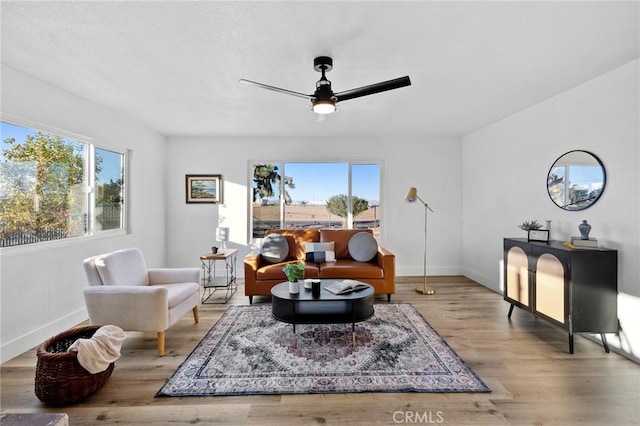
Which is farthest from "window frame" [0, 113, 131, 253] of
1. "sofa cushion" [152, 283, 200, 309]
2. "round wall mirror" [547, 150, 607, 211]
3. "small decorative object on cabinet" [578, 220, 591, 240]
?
"round wall mirror" [547, 150, 607, 211]

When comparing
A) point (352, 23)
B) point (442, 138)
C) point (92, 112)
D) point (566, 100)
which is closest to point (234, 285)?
point (92, 112)

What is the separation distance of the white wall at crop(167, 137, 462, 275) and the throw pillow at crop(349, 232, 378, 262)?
1.15 m

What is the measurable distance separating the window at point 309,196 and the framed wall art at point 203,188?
0.66 meters

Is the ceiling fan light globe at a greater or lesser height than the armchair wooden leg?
greater

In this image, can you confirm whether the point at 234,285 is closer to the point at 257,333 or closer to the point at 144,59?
the point at 257,333

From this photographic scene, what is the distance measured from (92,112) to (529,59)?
15.4 ft

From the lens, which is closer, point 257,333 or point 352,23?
point 352,23

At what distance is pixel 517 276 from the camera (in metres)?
Result: 3.29

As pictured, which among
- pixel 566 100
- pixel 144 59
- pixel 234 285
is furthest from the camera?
pixel 234 285

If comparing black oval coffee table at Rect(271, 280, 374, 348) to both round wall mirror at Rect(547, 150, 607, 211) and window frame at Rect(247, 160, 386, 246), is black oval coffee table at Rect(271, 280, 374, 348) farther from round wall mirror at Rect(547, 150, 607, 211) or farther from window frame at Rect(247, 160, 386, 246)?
window frame at Rect(247, 160, 386, 246)

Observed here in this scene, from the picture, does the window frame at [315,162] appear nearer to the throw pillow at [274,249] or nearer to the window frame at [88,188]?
the throw pillow at [274,249]

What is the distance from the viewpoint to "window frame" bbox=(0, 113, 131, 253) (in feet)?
8.93

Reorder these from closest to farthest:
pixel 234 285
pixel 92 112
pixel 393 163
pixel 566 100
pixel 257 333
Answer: pixel 257 333
pixel 566 100
pixel 92 112
pixel 234 285
pixel 393 163

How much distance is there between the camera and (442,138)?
5.42 metres
